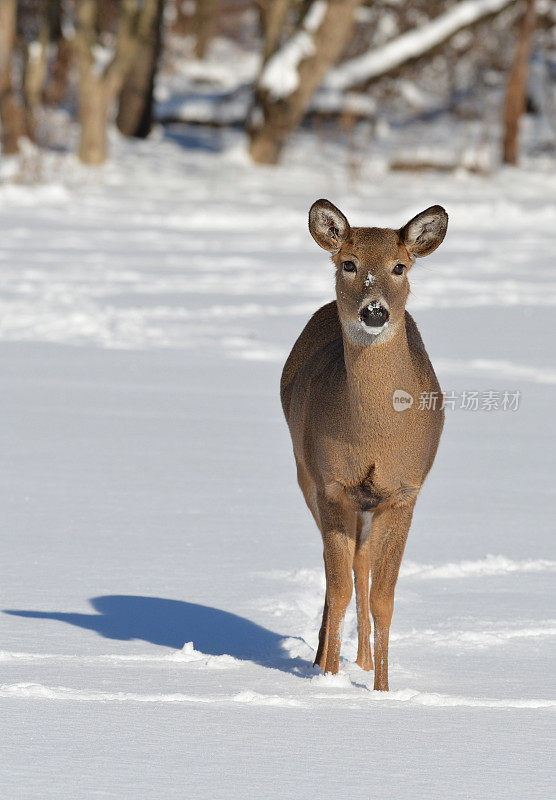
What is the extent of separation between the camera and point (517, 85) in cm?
2477

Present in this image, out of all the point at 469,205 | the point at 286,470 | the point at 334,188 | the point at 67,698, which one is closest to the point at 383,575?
the point at 67,698

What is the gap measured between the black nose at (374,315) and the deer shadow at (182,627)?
1.15 metres

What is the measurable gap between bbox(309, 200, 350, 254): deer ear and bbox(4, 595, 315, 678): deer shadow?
1334mm

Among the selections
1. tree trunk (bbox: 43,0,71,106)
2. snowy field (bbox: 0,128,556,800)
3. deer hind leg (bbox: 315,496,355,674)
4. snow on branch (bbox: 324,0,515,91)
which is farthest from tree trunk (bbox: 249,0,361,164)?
deer hind leg (bbox: 315,496,355,674)

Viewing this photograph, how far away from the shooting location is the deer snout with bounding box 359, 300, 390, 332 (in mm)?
3871

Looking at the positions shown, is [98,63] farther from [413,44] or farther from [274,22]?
[413,44]

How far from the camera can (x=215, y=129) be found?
31.4 metres

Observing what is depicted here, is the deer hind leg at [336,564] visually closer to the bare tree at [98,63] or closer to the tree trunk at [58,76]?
the bare tree at [98,63]

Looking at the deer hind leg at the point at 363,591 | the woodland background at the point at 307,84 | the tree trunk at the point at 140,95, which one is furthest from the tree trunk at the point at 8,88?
the deer hind leg at the point at 363,591

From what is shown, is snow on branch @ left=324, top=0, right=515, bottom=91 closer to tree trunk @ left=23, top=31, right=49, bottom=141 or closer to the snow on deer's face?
tree trunk @ left=23, top=31, right=49, bottom=141

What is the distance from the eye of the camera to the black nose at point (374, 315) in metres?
3.87

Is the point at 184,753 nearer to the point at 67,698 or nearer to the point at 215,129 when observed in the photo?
the point at 67,698

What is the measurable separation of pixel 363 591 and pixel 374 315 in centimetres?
111

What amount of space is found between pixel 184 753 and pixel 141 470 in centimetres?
346
